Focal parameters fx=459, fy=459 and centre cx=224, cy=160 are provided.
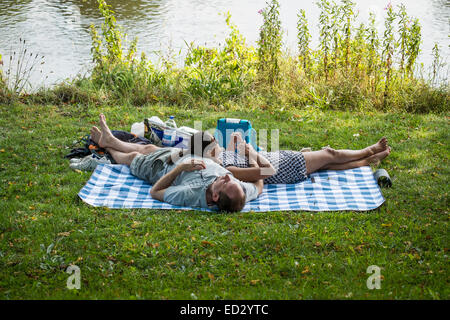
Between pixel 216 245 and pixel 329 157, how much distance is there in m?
2.24

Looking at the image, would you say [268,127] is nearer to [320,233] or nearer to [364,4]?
[320,233]

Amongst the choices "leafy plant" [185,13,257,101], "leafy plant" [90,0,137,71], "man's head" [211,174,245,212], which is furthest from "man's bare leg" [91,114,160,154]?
"leafy plant" [90,0,137,71]

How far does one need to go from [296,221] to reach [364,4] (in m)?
12.8

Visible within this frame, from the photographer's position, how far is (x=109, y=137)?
18.8 feet

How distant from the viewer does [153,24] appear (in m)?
13.8

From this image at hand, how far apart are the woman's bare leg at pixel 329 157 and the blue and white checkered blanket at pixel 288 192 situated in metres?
0.12

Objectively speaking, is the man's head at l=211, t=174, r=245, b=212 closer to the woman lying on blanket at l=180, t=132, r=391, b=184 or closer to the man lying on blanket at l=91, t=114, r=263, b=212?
the man lying on blanket at l=91, t=114, r=263, b=212

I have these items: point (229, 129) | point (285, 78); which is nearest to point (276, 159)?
point (229, 129)

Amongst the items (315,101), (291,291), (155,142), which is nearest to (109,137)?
(155,142)

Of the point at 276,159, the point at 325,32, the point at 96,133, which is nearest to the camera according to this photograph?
the point at 276,159

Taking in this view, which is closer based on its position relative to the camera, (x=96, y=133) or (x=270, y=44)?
(x=96, y=133)

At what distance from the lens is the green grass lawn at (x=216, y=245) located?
325cm

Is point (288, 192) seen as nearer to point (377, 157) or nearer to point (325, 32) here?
point (377, 157)

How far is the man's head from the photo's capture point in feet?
14.5
